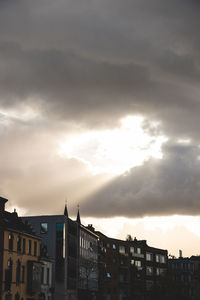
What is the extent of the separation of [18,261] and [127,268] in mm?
92748

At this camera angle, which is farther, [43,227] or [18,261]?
[43,227]

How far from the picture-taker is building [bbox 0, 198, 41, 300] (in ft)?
215

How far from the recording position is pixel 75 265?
4154 inches

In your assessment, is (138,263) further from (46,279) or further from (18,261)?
(18,261)

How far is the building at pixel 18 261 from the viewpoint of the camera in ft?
215

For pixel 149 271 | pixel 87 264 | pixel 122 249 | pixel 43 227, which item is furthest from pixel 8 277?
pixel 149 271

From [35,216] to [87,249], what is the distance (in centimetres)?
2573

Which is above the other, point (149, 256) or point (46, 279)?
point (149, 256)

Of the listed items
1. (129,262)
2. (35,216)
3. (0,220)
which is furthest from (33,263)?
(129,262)

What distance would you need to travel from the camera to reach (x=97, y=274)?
432ft

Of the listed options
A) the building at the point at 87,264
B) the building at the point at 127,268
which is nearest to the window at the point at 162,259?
the building at the point at 127,268

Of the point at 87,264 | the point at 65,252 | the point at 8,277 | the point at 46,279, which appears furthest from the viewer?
the point at 87,264

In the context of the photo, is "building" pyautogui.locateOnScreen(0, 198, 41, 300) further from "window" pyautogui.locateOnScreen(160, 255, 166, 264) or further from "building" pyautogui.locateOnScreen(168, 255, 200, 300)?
"building" pyautogui.locateOnScreen(168, 255, 200, 300)

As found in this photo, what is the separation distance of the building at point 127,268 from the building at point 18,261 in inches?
2495
